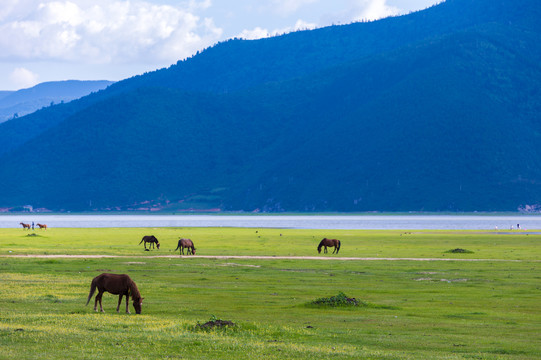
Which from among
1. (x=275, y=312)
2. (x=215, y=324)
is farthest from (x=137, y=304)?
(x=275, y=312)

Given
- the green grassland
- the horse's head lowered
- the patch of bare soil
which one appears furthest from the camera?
the horse's head lowered

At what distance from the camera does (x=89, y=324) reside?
76.4ft

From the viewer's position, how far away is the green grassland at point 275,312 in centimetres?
2009

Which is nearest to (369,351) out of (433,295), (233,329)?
(233,329)

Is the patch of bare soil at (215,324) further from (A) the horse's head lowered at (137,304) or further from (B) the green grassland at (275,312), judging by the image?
(A) the horse's head lowered at (137,304)

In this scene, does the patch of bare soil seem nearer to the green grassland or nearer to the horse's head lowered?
the green grassland

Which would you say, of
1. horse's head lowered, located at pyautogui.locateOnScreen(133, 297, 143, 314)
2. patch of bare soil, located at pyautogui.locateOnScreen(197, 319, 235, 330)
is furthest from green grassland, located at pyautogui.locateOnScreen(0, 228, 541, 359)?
horse's head lowered, located at pyautogui.locateOnScreen(133, 297, 143, 314)

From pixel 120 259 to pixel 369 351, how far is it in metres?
34.9

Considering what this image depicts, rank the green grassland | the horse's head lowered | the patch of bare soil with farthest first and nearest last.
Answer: the horse's head lowered → the patch of bare soil → the green grassland

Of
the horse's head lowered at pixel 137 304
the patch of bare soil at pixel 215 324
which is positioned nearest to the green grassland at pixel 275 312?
the patch of bare soil at pixel 215 324

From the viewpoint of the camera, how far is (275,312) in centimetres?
2753

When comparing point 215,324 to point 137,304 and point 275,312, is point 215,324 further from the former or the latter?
point 275,312

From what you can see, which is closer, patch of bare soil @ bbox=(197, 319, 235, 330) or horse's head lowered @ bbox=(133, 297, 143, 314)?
patch of bare soil @ bbox=(197, 319, 235, 330)

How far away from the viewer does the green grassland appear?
20094mm
